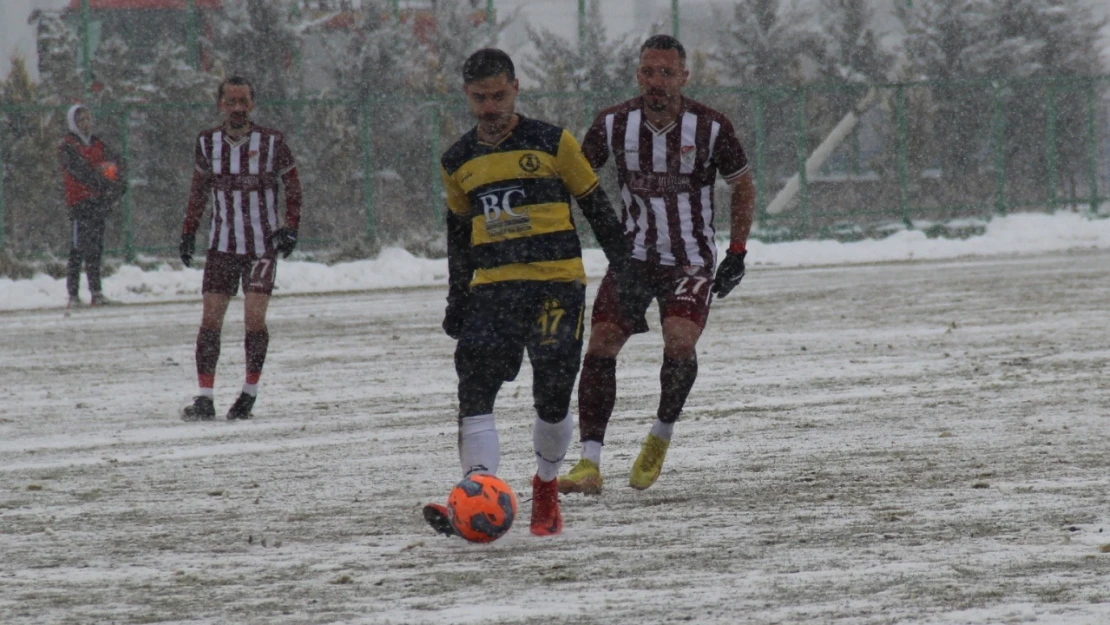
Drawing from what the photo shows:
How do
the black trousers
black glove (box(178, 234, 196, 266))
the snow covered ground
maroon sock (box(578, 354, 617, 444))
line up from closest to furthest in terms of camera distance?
the snow covered ground
maroon sock (box(578, 354, 617, 444))
black glove (box(178, 234, 196, 266))
the black trousers

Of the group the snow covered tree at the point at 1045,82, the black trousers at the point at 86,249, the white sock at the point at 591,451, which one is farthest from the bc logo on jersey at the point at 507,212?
the snow covered tree at the point at 1045,82

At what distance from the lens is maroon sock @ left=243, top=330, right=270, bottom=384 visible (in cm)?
987

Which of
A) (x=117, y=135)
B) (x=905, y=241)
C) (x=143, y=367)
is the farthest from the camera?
(x=905, y=241)

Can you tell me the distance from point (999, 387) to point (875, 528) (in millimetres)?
4388

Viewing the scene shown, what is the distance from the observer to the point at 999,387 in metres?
9.92

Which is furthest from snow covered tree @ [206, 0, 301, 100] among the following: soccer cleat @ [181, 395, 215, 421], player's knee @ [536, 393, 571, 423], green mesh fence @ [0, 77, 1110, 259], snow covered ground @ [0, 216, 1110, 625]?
player's knee @ [536, 393, 571, 423]

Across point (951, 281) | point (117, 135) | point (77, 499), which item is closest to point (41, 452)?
point (77, 499)

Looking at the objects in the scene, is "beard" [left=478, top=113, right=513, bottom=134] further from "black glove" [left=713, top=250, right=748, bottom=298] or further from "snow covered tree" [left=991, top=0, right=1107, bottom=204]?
"snow covered tree" [left=991, top=0, right=1107, bottom=204]

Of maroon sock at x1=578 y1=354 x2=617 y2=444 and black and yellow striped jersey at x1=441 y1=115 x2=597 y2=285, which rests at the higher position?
black and yellow striped jersey at x1=441 y1=115 x2=597 y2=285

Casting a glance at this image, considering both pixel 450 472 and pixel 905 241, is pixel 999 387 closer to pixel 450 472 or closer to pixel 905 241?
pixel 450 472

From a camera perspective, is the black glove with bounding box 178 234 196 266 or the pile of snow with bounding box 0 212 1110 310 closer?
the black glove with bounding box 178 234 196 266

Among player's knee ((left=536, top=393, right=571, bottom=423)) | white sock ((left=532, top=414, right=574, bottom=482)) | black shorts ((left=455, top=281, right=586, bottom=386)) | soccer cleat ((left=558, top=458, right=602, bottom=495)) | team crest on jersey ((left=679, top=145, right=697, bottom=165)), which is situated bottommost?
soccer cleat ((left=558, top=458, right=602, bottom=495))

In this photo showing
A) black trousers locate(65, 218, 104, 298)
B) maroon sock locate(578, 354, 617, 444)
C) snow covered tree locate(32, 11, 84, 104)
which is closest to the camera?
maroon sock locate(578, 354, 617, 444)

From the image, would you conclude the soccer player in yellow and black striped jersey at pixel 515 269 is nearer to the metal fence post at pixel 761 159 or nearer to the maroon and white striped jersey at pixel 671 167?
the maroon and white striped jersey at pixel 671 167
